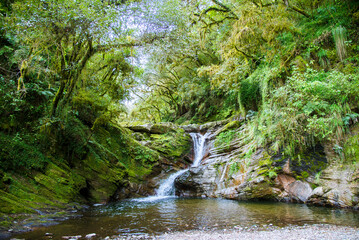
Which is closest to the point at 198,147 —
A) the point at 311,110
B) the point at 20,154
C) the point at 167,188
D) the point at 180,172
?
the point at 180,172

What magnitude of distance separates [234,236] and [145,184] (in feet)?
25.8

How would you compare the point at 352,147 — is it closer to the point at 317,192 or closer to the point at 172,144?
the point at 317,192

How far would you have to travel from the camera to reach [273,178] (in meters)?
8.65

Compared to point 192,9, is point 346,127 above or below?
below

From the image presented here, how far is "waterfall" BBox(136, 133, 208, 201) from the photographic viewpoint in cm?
1113

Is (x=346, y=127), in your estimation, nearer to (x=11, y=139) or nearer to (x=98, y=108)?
(x=98, y=108)

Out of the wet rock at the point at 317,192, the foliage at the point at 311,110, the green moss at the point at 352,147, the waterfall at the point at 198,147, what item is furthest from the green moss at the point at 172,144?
the green moss at the point at 352,147

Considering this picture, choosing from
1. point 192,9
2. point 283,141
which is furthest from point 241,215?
point 192,9

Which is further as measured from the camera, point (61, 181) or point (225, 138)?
point (225, 138)

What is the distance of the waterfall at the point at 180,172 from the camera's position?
36.5 feet

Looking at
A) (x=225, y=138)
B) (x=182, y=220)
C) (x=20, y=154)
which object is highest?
(x=225, y=138)

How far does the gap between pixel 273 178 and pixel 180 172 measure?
5745mm

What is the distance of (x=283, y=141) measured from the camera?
28.9 feet

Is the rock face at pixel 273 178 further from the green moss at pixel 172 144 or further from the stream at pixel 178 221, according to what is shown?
the green moss at pixel 172 144
